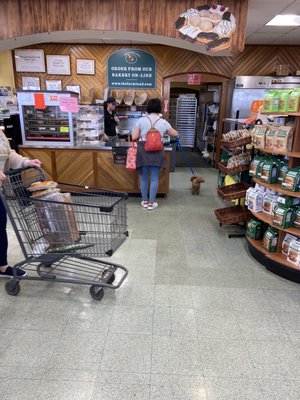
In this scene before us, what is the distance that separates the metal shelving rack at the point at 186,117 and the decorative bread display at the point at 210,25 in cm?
655

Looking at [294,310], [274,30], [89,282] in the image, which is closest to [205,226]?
[294,310]

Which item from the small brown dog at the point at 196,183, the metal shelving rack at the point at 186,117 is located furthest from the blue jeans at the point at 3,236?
the metal shelving rack at the point at 186,117

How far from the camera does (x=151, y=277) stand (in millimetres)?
2746

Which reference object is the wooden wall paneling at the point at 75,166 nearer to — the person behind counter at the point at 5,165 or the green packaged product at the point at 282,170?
the person behind counter at the point at 5,165

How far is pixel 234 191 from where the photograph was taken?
378cm

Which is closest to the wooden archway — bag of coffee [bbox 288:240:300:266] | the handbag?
the handbag

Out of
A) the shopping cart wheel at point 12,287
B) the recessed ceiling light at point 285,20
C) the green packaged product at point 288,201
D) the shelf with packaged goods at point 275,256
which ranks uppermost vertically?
the recessed ceiling light at point 285,20

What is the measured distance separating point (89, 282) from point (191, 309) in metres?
0.85

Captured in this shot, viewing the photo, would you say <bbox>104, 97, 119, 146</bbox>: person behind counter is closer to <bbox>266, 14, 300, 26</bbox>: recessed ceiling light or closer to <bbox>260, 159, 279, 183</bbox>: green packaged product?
<bbox>260, 159, 279, 183</bbox>: green packaged product

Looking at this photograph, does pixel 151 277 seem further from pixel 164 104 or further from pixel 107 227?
pixel 164 104

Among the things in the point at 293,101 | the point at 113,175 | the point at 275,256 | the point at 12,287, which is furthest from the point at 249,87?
the point at 12,287

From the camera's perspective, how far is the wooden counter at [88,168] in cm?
489

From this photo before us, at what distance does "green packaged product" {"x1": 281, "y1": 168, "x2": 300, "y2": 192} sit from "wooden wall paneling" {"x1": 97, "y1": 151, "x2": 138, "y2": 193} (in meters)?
2.72

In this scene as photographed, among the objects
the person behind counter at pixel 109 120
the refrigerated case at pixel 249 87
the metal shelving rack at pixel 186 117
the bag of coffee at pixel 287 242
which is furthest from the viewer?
the metal shelving rack at pixel 186 117
